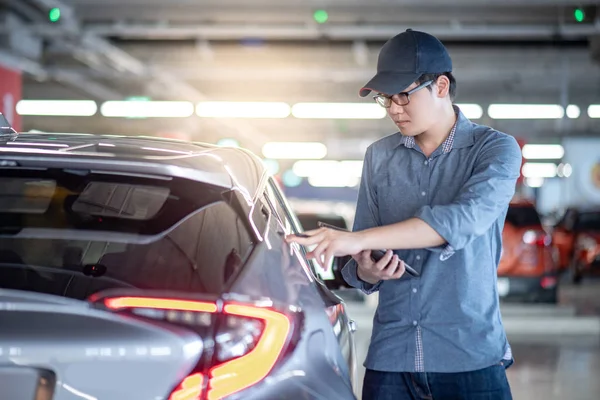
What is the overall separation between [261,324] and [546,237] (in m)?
11.1

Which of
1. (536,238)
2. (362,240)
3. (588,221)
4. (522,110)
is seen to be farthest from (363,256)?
(522,110)

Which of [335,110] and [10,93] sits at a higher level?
[335,110]

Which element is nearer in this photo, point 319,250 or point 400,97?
point 319,250

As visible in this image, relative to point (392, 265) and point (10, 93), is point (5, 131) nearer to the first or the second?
point (392, 265)

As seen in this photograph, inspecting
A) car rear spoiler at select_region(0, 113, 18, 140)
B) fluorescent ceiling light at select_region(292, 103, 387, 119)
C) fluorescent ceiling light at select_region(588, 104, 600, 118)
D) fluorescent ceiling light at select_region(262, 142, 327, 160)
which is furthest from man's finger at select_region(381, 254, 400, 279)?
fluorescent ceiling light at select_region(262, 142, 327, 160)

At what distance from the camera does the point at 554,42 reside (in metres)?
19.6

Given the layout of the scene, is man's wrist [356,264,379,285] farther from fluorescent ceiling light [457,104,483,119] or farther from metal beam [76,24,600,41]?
fluorescent ceiling light [457,104,483,119]

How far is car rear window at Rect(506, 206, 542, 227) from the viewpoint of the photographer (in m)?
12.8

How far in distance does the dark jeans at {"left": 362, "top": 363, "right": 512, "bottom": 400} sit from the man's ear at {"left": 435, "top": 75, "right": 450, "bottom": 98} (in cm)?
83

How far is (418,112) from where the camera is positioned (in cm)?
293

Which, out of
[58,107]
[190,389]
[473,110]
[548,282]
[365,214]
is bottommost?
[548,282]

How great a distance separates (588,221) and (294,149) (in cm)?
2361

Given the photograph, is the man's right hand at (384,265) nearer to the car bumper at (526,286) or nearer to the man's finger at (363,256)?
the man's finger at (363,256)

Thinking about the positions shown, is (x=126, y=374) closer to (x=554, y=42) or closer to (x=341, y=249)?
(x=341, y=249)
